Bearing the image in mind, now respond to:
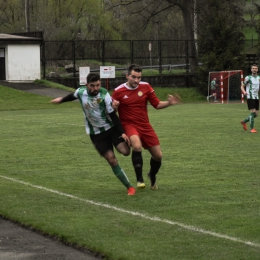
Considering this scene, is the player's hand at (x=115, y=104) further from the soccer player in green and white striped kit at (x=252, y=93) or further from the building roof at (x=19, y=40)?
the building roof at (x=19, y=40)

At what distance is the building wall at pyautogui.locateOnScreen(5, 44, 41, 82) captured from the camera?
4550cm

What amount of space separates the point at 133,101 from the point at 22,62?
3601 cm

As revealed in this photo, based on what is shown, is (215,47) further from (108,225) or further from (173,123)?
(108,225)

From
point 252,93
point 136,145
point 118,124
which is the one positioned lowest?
point 136,145

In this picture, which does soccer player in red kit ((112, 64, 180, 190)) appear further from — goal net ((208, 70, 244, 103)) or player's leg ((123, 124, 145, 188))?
goal net ((208, 70, 244, 103))

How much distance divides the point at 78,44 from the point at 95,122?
4162cm

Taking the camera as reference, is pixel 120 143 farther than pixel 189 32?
No

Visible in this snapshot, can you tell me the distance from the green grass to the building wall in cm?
2626

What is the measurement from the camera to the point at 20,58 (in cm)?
4594

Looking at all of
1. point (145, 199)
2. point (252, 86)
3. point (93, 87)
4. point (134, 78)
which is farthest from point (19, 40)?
point (145, 199)

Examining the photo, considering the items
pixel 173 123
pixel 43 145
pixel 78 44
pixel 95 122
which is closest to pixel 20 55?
pixel 78 44

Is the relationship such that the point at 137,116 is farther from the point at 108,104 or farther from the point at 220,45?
the point at 220,45

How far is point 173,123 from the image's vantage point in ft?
84.0

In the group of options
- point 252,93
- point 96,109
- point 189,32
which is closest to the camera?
point 96,109
